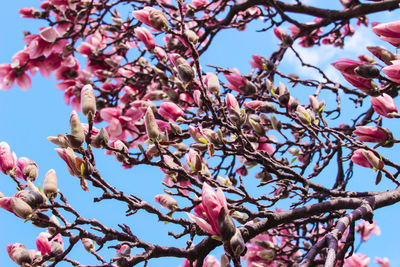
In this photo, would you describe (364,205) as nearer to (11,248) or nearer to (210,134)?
(210,134)

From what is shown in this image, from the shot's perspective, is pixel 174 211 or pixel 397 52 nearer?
pixel 174 211

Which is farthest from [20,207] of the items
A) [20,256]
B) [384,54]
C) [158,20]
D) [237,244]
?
[384,54]

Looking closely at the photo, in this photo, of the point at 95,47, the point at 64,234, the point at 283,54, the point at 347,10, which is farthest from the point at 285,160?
the point at 95,47

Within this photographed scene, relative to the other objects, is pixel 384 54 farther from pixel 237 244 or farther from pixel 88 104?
pixel 88 104

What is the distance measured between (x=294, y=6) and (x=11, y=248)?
2660 millimetres

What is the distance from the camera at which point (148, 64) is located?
2936 mm

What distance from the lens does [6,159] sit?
1442mm

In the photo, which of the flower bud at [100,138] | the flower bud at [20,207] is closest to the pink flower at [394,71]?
the flower bud at [100,138]

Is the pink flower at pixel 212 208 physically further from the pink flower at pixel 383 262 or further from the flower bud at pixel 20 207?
the pink flower at pixel 383 262

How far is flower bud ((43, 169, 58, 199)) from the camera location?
1.23 meters

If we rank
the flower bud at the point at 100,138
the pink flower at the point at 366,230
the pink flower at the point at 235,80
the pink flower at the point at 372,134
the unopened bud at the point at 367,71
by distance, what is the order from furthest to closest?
the pink flower at the point at 366,230, the pink flower at the point at 235,80, the pink flower at the point at 372,134, the unopened bud at the point at 367,71, the flower bud at the point at 100,138

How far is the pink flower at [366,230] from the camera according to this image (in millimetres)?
3314

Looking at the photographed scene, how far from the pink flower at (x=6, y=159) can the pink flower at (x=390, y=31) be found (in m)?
1.37

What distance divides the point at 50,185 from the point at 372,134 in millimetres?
1340
